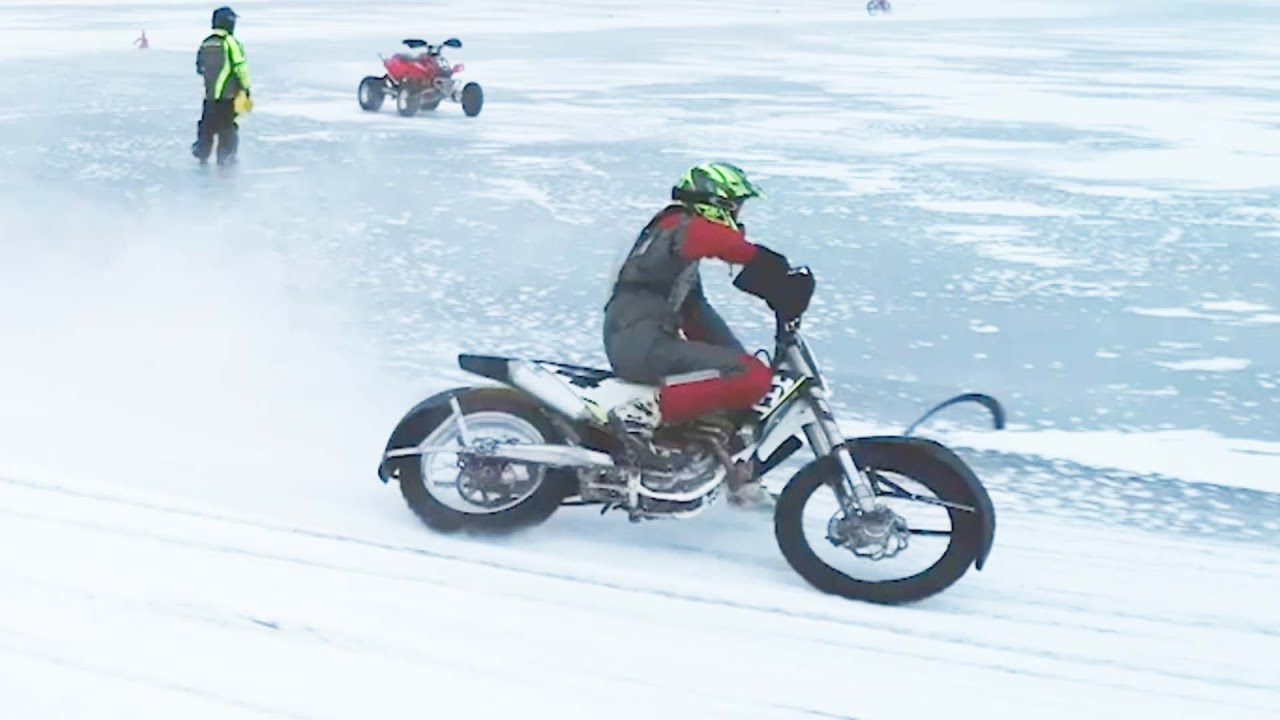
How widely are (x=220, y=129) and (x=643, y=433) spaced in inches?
399

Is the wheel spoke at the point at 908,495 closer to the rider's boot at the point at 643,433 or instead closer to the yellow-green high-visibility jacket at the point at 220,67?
the rider's boot at the point at 643,433

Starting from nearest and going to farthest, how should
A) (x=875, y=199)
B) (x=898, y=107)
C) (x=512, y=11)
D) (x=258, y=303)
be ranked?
(x=258, y=303) < (x=875, y=199) < (x=898, y=107) < (x=512, y=11)

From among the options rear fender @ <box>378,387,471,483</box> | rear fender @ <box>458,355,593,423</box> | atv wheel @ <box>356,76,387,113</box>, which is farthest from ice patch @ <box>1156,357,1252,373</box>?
atv wheel @ <box>356,76,387,113</box>

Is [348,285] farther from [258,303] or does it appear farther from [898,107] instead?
[898,107]

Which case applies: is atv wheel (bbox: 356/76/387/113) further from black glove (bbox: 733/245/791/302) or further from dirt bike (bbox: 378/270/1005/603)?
black glove (bbox: 733/245/791/302)

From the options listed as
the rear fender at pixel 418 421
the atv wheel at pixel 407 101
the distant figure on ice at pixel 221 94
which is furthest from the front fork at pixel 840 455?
the atv wheel at pixel 407 101

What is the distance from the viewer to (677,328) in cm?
496

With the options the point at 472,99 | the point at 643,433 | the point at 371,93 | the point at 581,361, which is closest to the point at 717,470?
the point at 643,433

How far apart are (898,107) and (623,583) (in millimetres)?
15146

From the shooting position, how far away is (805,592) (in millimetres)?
4773

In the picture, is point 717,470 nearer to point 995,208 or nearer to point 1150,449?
point 1150,449

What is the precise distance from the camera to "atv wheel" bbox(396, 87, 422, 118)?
18.4 m

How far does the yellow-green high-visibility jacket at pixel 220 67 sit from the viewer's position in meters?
14.1

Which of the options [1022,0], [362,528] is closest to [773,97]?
[362,528]
